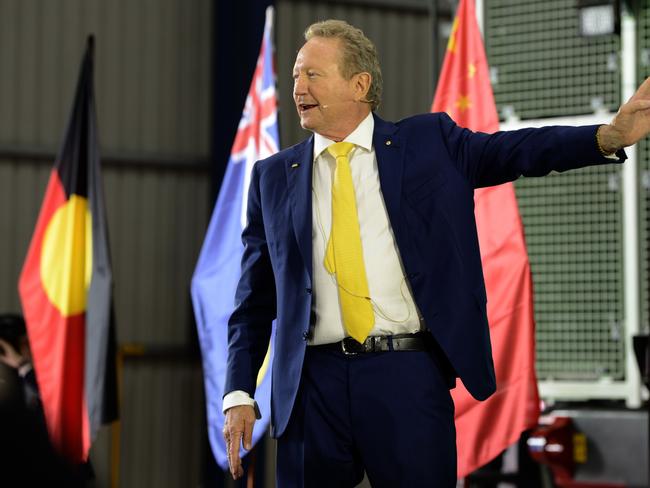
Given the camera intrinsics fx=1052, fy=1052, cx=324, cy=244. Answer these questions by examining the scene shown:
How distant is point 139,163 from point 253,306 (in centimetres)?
624

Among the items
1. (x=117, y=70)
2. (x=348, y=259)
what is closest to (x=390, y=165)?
(x=348, y=259)

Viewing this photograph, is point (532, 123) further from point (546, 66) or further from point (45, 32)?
point (45, 32)

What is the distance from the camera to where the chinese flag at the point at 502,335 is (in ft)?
11.8

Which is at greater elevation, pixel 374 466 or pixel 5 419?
pixel 5 419

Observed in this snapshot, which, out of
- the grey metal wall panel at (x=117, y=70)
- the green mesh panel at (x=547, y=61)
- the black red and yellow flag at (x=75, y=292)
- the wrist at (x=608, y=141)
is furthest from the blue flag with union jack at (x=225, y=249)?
the grey metal wall panel at (x=117, y=70)

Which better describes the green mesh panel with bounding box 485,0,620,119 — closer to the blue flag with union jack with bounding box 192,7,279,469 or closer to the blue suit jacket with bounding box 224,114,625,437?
the blue flag with union jack with bounding box 192,7,279,469

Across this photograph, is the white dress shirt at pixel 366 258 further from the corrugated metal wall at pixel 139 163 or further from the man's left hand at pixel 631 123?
the corrugated metal wall at pixel 139 163

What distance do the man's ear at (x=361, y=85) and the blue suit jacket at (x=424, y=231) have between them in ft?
0.20

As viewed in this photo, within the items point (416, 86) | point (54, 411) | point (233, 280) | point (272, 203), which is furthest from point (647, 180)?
point (416, 86)

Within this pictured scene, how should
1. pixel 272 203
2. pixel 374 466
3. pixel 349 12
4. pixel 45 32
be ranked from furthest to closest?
1. pixel 349 12
2. pixel 45 32
3. pixel 272 203
4. pixel 374 466

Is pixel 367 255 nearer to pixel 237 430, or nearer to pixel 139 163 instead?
pixel 237 430

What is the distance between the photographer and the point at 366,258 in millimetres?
1908

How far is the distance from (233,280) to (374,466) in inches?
106

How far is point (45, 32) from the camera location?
7.96 meters
